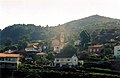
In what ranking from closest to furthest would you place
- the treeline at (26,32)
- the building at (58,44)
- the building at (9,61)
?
the building at (9,61) → the building at (58,44) → the treeline at (26,32)

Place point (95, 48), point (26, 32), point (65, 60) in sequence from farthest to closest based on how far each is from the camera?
point (26, 32) → point (95, 48) → point (65, 60)

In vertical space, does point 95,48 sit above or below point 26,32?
below

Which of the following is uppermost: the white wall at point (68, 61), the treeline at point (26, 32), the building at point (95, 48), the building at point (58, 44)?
the treeline at point (26, 32)

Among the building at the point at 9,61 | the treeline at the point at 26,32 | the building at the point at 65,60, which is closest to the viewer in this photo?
the building at the point at 9,61

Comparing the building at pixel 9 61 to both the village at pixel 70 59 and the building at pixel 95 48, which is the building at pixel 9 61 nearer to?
the village at pixel 70 59

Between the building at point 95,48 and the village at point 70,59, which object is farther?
the building at point 95,48

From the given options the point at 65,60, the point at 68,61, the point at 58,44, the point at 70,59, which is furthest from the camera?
the point at 58,44

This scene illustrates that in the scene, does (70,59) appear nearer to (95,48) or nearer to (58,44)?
(95,48)

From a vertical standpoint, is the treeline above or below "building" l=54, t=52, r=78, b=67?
above

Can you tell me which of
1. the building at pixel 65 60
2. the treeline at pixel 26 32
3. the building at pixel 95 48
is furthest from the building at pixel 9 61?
the treeline at pixel 26 32

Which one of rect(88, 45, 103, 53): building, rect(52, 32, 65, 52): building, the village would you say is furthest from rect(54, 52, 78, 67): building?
rect(52, 32, 65, 52): building

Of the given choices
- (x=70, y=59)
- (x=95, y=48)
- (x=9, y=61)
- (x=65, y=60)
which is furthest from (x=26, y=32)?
(x=9, y=61)

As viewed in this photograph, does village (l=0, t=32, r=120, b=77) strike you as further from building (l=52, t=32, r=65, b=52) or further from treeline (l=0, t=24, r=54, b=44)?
treeline (l=0, t=24, r=54, b=44)

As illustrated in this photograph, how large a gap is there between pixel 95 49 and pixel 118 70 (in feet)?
76.8
